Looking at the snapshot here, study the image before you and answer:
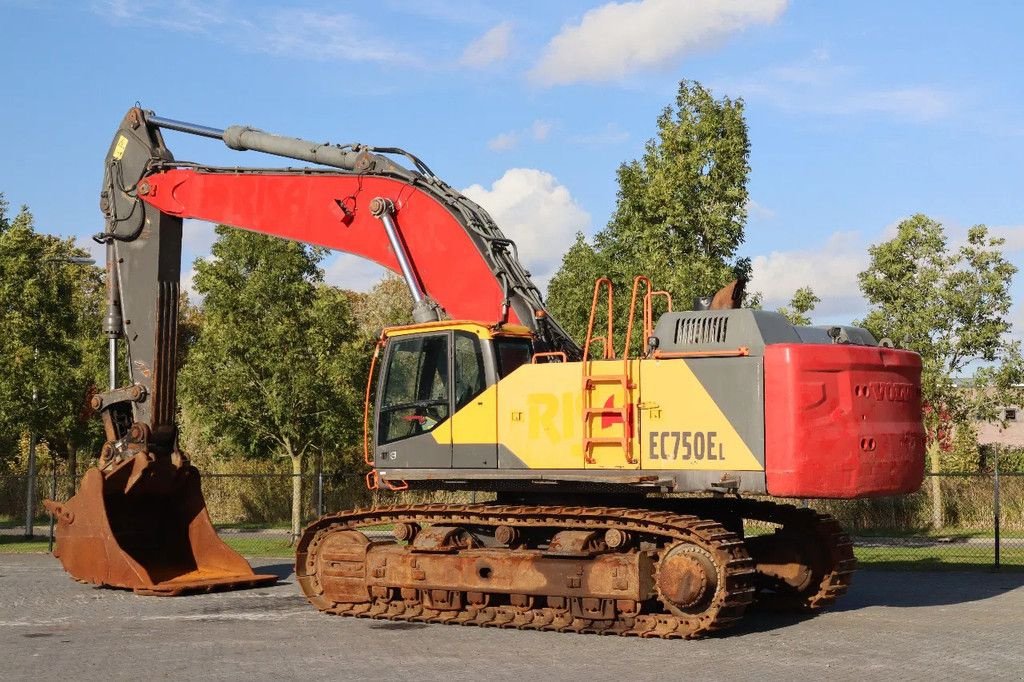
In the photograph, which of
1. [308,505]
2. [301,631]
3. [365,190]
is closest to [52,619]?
[301,631]

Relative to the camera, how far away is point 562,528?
13.1 m

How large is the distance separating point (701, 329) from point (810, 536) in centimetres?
336

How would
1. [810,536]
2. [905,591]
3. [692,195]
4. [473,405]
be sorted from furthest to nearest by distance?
[692,195] < [905,591] < [810,536] < [473,405]

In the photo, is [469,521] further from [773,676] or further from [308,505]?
[308,505]

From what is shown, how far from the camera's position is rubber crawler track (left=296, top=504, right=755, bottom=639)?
12.0 metres

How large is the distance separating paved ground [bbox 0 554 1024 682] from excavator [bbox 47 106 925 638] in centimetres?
48

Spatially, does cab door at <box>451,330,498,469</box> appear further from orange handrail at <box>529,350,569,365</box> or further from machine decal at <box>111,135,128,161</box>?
machine decal at <box>111,135,128,161</box>

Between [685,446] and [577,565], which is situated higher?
[685,446]

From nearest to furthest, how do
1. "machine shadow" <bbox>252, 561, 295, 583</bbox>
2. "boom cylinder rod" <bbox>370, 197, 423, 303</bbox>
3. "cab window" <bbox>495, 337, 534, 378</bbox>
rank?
"cab window" <bbox>495, 337, 534, 378</bbox>, "boom cylinder rod" <bbox>370, 197, 423, 303</bbox>, "machine shadow" <bbox>252, 561, 295, 583</bbox>

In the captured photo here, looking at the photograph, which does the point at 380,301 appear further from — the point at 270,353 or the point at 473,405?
the point at 473,405

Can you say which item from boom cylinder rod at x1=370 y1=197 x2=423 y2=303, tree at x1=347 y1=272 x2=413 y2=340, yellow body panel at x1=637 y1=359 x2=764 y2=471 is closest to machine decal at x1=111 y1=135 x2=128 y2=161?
boom cylinder rod at x1=370 y1=197 x2=423 y2=303

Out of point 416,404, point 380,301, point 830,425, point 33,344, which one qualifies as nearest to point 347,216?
point 416,404

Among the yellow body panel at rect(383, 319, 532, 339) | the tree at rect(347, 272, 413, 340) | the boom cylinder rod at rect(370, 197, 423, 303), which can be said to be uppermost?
the tree at rect(347, 272, 413, 340)

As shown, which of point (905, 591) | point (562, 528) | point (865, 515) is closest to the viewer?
point (562, 528)
